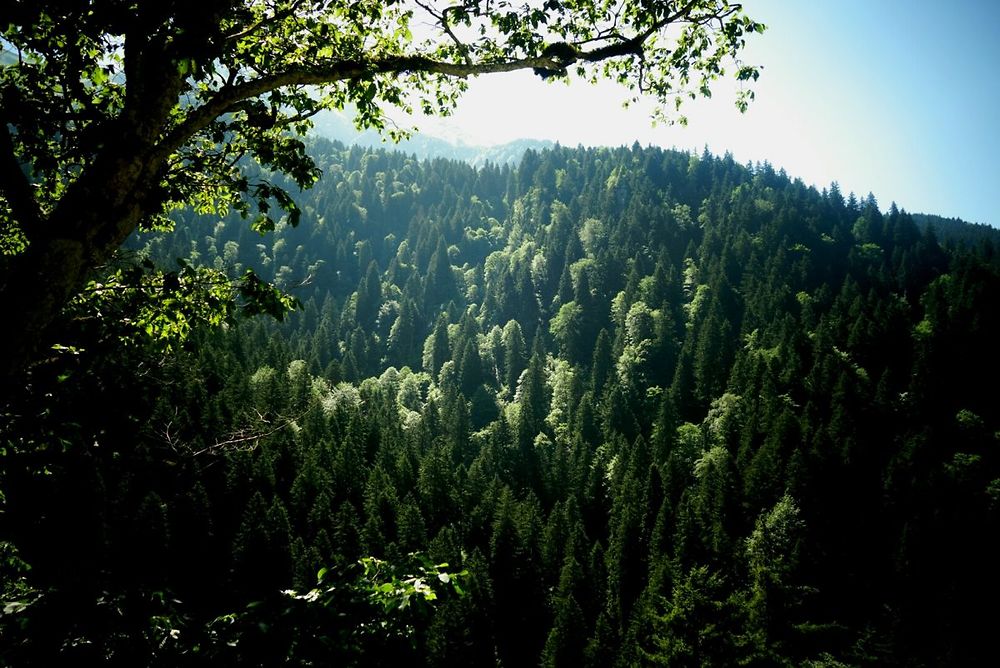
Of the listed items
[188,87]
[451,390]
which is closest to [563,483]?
[451,390]

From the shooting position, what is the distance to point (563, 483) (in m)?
75.9

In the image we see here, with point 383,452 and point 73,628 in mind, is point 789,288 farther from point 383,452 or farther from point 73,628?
point 73,628

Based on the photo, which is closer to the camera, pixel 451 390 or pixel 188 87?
pixel 188 87

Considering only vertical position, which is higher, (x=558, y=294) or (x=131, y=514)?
(x=558, y=294)

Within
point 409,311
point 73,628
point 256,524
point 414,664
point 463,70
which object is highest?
point 409,311

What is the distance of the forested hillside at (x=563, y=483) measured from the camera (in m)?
6.15

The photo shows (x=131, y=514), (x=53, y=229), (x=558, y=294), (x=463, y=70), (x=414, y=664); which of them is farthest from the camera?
(x=558, y=294)

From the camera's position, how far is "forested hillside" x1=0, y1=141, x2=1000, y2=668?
615cm

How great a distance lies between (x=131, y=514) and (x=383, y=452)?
2713 centimetres

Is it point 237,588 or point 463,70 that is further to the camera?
point 237,588

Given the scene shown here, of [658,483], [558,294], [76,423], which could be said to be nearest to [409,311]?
[558,294]

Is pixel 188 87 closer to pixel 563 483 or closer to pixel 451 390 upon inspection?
pixel 563 483

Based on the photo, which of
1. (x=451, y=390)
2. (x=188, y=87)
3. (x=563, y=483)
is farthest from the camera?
(x=451, y=390)

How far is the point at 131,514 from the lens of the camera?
46938mm
